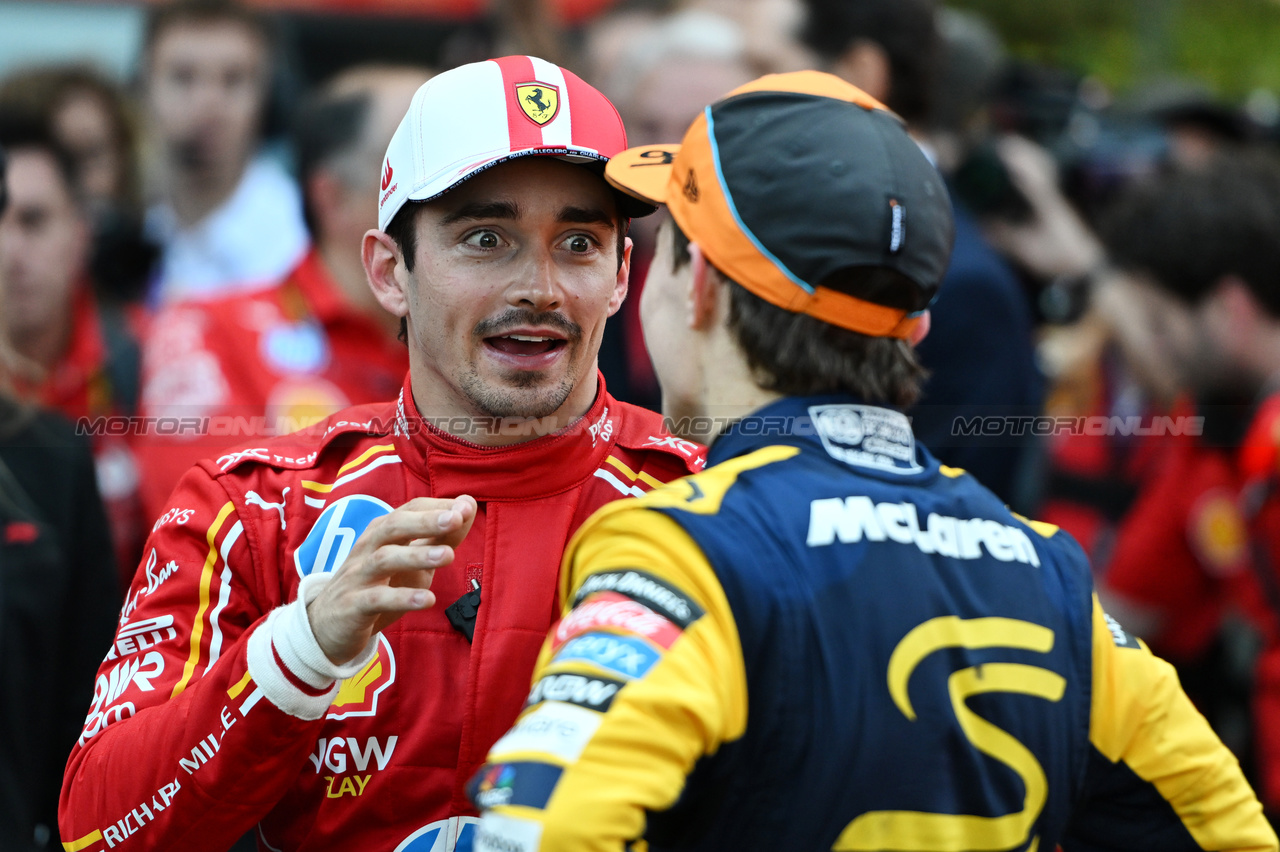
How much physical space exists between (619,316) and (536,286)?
229cm

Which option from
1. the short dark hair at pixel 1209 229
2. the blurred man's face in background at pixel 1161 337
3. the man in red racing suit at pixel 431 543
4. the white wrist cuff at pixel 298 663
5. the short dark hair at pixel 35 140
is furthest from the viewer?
the short dark hair at pixel 35 140

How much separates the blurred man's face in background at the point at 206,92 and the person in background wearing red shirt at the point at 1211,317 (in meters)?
3.56

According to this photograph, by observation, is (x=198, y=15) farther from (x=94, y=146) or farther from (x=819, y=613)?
(x=819, y=613)

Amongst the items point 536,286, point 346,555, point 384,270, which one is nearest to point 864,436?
point 536,286

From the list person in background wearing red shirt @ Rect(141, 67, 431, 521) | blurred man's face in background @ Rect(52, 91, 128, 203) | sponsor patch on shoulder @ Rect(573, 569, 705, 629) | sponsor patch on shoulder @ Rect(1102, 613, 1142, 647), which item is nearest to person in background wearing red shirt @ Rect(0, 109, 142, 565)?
person in background wearing red shirt @ Rect(141, 67, 431, 521)

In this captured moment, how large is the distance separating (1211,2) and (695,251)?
15774 mm

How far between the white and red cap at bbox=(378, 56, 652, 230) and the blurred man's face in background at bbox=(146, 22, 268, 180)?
12.8ft

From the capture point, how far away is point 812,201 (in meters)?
2.01

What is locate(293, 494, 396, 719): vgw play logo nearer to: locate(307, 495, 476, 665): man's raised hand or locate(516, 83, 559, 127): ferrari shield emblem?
locate(307, 495, 476, 665): man's raised hand

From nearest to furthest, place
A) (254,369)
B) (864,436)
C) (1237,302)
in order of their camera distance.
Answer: (864,436)
(254,369)
(1237,302)

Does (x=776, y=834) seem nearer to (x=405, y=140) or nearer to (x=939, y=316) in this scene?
(x=405, y=140)

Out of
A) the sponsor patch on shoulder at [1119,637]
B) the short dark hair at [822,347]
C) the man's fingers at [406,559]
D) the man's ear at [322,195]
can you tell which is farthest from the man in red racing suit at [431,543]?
the man's ear at [322,195]

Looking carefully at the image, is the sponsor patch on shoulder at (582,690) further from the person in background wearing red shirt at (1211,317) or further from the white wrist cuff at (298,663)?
the person in background wearing red shirt at (1211,317)

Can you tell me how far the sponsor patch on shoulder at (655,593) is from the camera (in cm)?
173
